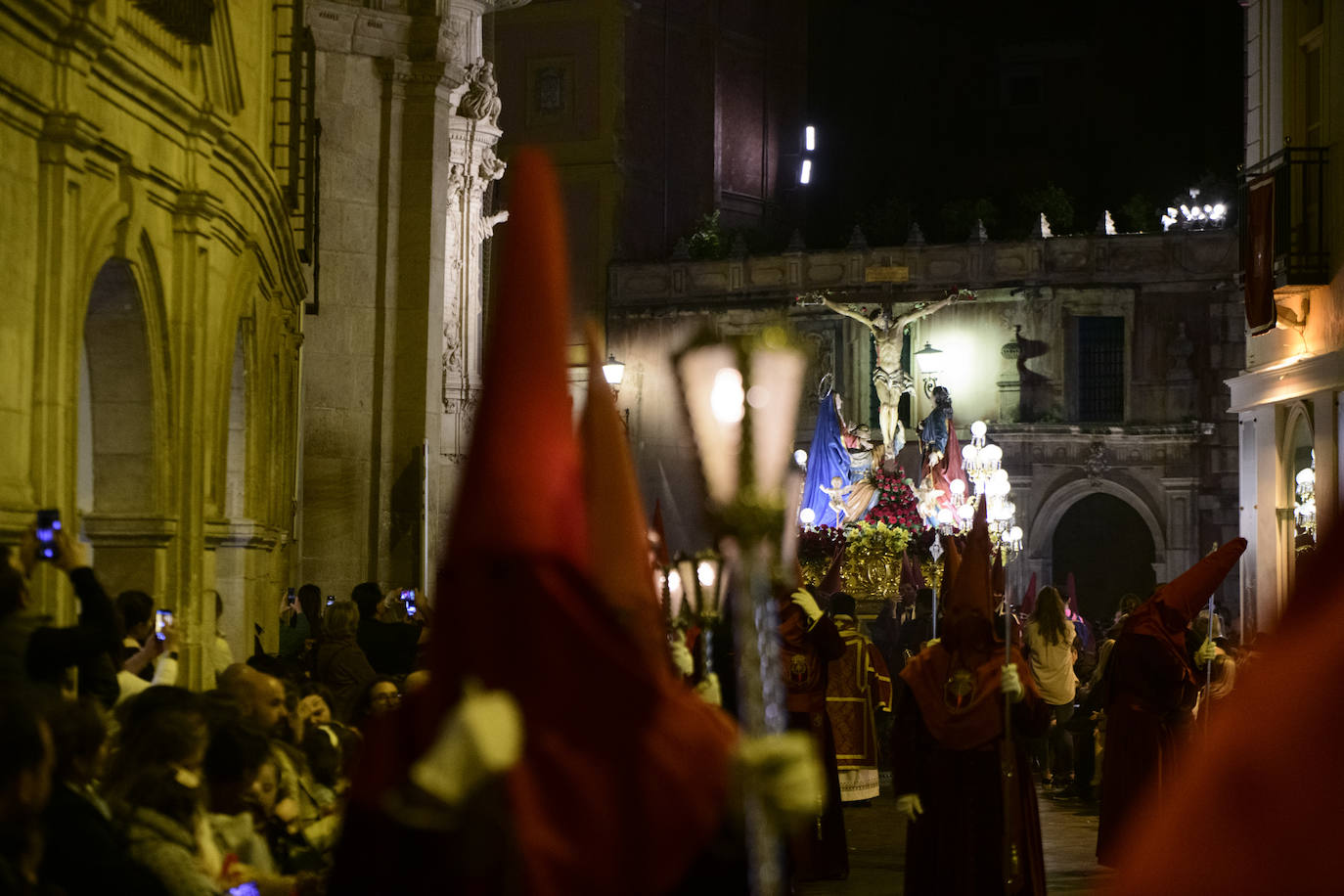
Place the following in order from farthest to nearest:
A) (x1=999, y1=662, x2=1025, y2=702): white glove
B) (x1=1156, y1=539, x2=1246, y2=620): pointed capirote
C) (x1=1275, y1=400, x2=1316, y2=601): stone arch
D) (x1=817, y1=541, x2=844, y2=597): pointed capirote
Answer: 1. (x1=817, y1=541, x2=844, y2=597): pointed capirote
2. (x1=1275, y1=400, x2=1316, y2=601): stone arch
3. (x1=1156, y1=539, x2=1246, y2=620): pointed capirote
4. (x1=999, y1=662, x2=1025, y2=702): white glove

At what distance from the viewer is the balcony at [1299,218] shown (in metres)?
19.7

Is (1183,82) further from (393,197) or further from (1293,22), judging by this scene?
(393,197)

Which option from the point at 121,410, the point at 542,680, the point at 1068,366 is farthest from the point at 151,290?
the point at 1068,366

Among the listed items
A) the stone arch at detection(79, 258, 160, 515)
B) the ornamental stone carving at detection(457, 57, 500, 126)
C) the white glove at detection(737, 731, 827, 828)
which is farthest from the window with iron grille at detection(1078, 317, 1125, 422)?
the white glove at detection(737, 731, 827, 828)

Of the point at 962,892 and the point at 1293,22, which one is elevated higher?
the point at 1293,22

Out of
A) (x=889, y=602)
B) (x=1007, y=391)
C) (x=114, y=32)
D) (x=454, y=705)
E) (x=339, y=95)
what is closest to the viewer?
(x=454, y=705)

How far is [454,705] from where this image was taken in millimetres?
3365

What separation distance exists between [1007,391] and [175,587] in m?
35.2

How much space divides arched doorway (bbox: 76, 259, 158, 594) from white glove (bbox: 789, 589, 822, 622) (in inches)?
164

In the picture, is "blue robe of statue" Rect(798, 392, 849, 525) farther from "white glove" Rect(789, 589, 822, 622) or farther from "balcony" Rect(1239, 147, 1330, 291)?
"white glove" Rect(789, 589, 822, 622)

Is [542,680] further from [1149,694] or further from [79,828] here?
[1149,694]

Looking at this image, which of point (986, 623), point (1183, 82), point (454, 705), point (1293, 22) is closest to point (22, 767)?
point (454, 705)

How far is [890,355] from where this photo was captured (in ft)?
130

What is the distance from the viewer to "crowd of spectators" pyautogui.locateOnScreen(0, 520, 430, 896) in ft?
14.2
